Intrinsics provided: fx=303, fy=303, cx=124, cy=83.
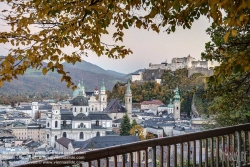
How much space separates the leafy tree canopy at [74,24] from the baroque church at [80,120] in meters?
9.39

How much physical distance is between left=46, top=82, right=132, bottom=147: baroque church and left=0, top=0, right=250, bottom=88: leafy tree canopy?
939 centimetres

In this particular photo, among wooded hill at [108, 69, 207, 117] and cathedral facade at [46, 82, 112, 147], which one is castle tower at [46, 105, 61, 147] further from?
wooded hill at [108, 69, 207, 117]

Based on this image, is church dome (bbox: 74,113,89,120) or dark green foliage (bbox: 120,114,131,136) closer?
dark green foliage (bbox: 120,114,131,136)

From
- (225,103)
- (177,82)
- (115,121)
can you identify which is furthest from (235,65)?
(115,121)

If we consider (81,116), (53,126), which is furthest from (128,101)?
(53,126)

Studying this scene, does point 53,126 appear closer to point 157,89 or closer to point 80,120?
point 80,120

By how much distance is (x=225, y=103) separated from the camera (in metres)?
4.89

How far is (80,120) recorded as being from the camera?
15.3 metres

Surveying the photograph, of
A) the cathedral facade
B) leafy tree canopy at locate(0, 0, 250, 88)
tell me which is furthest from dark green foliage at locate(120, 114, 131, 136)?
leafy tree canopy at locate(0, 0, 250, 88)

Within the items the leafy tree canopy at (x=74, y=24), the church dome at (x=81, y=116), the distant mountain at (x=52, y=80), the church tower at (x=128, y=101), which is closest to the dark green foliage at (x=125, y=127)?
the church tower at (x=128, y=101)

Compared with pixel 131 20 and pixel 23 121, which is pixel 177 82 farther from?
pixel 131 20

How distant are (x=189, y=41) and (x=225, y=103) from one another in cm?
433

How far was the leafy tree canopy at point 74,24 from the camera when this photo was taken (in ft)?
7.68

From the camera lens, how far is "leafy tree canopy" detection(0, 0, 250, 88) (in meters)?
2.34
